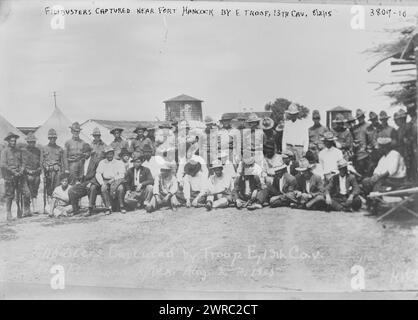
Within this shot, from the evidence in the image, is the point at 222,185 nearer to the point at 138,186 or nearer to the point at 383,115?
the point at 138,186

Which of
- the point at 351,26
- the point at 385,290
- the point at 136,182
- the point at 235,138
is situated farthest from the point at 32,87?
the point at 385,290

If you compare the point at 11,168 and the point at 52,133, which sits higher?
the point at 52,133

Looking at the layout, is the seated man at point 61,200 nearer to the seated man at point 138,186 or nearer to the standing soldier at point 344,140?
the seated man at point 138,186

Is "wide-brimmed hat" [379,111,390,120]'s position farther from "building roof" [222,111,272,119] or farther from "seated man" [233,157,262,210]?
"seated man" [233,157,262,210]

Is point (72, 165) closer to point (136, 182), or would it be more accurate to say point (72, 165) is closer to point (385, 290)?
point (136, 182)

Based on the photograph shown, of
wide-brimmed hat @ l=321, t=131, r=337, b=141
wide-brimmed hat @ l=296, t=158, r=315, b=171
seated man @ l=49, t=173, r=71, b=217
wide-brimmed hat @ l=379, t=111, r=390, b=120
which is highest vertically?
wide-brimmed hat @ l=379, t=111, r=390, b=120

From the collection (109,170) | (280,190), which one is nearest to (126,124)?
(109,170)

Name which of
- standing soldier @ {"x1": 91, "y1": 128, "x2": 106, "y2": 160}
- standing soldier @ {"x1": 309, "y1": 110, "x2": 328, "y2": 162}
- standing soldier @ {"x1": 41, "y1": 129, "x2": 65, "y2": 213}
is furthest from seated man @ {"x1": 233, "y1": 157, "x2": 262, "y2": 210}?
standing soldier @ {"x1": 41, "y1": 129, "x2": 65, "y2": 213}
